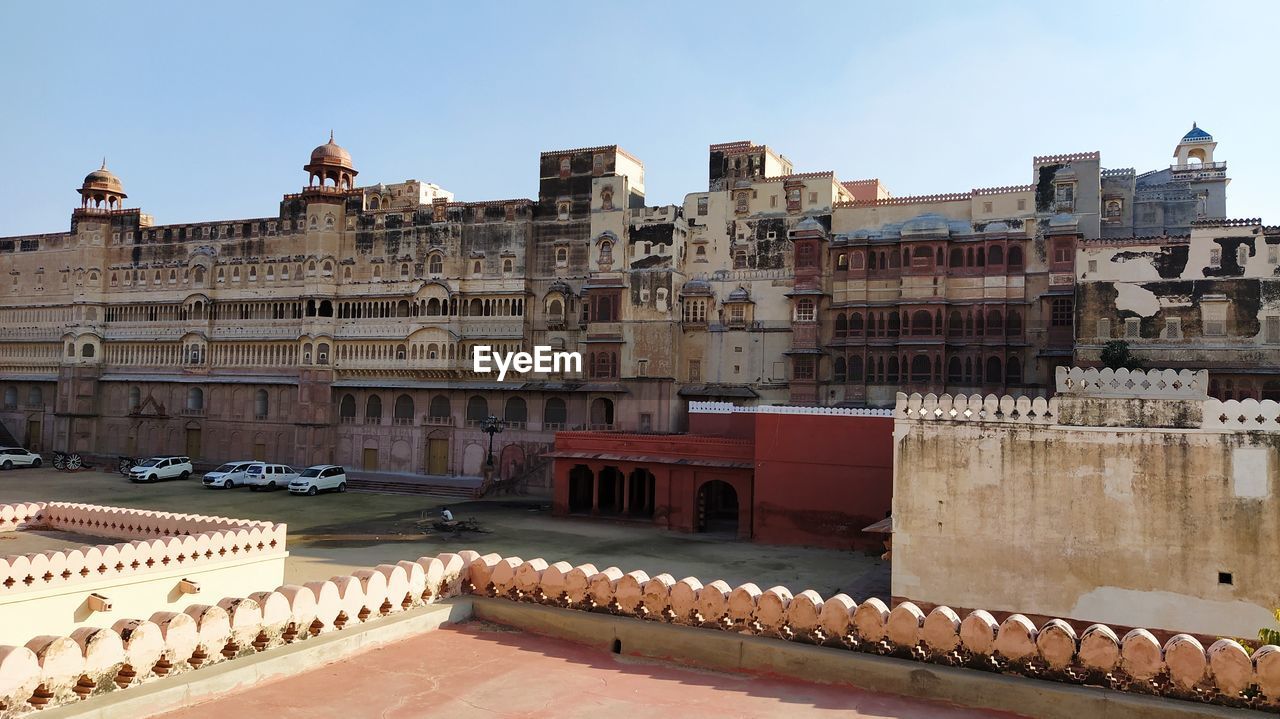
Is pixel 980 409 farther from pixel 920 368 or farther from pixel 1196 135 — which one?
pixel 1196 135

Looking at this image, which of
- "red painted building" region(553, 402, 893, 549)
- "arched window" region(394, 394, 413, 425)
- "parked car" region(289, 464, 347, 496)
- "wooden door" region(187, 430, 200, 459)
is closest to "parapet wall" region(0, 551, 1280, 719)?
"red painted building" region(553, 402, 893, 549)

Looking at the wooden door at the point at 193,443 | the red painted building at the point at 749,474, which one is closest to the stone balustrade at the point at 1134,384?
the red painted building at the point at 749,474

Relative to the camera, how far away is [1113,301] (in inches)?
1270

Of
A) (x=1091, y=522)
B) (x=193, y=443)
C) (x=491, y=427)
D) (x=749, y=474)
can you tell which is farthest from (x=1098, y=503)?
(x=193, y=443)

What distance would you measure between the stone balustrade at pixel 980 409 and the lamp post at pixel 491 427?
24.8 m

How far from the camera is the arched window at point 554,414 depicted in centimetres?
4322

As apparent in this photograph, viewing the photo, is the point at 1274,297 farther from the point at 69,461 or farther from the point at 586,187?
the point at 69,461

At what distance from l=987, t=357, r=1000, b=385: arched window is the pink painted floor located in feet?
91.5

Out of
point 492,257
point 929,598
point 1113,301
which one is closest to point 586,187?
point 492,257

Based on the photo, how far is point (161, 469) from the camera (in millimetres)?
43875

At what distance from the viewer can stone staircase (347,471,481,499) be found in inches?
1662

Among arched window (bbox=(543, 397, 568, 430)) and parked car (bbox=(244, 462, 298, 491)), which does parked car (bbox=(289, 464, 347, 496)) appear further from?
arched window (bbox=(543, 397, 568, 430))

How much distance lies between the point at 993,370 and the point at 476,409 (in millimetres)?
24165

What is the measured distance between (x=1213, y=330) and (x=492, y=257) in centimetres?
3100
